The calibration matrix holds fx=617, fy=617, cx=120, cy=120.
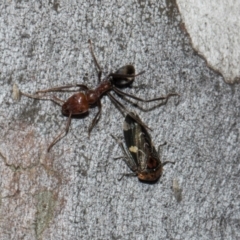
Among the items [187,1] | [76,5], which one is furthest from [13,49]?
[187,1]

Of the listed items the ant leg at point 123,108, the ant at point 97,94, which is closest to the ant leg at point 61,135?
the ant at point 97,94

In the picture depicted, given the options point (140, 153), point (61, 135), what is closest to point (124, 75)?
point (61, 135)

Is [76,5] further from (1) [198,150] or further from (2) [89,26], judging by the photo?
(1) [198,150]

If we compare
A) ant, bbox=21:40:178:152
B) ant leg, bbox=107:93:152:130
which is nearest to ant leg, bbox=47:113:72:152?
ant, bbox=21:40:178:152

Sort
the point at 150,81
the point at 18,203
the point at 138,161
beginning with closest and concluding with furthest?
the point at 18,203, the point at 150,81, the point at 138,161

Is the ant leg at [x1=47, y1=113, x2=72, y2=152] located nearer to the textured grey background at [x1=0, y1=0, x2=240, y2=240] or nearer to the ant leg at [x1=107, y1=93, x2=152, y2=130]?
the textured grey background at [x1=0, y1=0, x2=240, y2=240]

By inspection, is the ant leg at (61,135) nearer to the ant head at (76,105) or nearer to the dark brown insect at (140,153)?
the ant head at (76,105)
